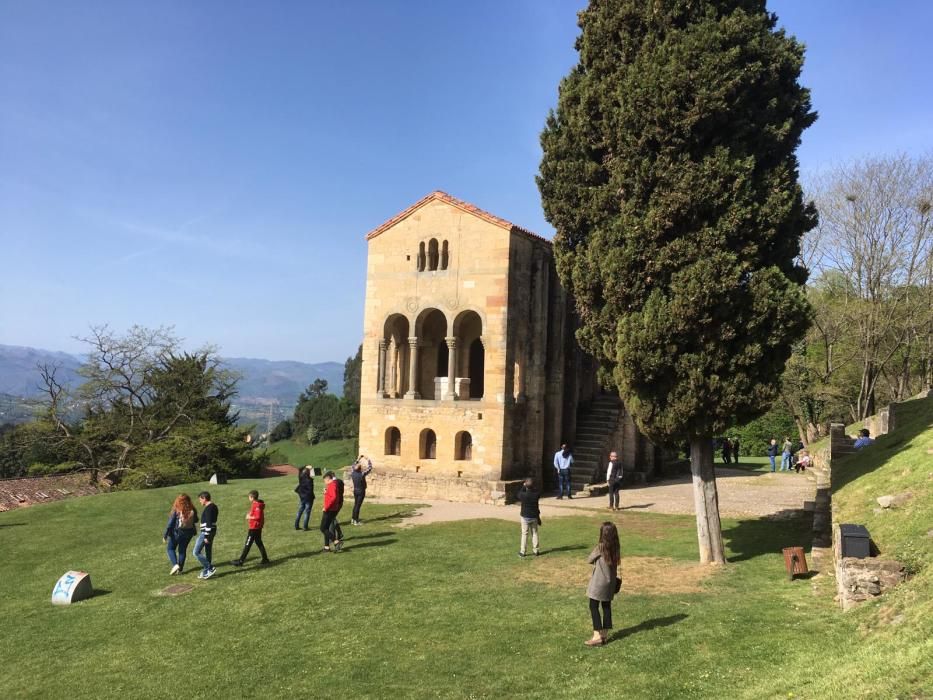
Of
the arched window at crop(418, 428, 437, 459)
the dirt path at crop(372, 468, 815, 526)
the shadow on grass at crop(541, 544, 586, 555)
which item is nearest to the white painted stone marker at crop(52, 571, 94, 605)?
the dirt path at crop(372, 468, 815, 526)

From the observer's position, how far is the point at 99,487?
122 feet

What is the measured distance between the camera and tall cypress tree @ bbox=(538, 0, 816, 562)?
39.8 feet

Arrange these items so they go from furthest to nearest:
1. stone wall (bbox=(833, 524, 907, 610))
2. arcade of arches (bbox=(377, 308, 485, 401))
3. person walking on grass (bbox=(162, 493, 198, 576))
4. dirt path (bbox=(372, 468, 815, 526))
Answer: arcade of arches (bbox=(377, 308, 485, 401)) → dirt path (bbox=(372, 468, 815, 526)) → person walking on grass (bbox=(162, 493, 198, 576)) → stone wall (bbox=(833, 524, 907, 610))

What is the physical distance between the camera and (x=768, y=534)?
15.9 meters

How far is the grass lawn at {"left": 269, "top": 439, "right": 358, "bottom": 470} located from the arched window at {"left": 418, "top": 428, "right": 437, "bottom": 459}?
31241 millimetres

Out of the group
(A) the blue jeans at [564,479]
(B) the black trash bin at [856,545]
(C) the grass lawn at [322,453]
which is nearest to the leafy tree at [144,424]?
(C) the grass lawn at [322,453]

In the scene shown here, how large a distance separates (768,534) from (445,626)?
921 centimetres

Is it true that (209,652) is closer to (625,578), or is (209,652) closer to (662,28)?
(625,578)

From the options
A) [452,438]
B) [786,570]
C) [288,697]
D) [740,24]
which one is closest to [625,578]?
[786,570]

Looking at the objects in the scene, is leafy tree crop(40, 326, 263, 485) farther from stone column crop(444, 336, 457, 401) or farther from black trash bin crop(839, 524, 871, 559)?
black trash bin crop(839, 524, 871, 559)

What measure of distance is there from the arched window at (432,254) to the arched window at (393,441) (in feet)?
21.2

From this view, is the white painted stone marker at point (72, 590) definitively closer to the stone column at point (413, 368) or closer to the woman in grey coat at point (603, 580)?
the woman in grey coat at point (603, 580)

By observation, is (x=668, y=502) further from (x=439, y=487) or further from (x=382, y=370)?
(x=382, y=370)

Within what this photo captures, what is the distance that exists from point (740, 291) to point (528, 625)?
7.04 meters
